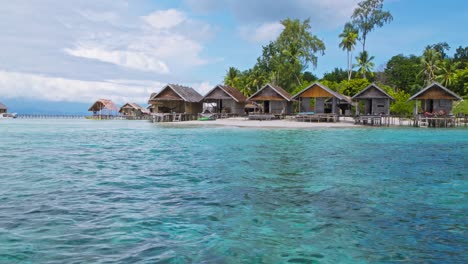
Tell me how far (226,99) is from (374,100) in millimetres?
16792

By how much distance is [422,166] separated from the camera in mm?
13023

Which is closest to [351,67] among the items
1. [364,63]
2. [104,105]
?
[364,63]

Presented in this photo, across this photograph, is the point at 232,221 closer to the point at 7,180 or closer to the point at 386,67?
the point at 7,180

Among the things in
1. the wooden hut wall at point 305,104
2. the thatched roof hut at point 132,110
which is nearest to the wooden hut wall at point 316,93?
the wooden hut wall at point 305,104

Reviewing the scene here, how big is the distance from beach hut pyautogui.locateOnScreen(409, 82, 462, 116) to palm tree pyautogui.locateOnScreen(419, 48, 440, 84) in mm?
16372

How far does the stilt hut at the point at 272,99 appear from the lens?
43.4m

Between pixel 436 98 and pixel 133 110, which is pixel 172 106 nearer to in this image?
pixel 133 110

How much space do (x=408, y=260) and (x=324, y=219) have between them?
187 centimetres

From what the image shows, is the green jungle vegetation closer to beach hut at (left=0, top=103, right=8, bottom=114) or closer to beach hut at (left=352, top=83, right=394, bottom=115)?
beach hut at (left=352, top=83, right=394, bottom=115)

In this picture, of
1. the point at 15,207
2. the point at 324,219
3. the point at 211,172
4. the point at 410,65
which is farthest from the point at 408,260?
the point at 410,65

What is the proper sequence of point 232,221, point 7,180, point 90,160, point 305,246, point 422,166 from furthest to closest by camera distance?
1. point 90,160
2. point 422,166
3. point 7,180
4. point 232,221
5. point 305,246

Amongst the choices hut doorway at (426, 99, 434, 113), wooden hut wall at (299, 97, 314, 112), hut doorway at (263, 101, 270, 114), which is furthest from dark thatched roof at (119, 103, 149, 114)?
hut doorway at (426, 99, 434, 113)

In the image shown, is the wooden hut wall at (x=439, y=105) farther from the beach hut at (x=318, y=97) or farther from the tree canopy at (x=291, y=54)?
the tree canopy at (x=291, y=54)

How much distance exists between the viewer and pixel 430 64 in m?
55.2
